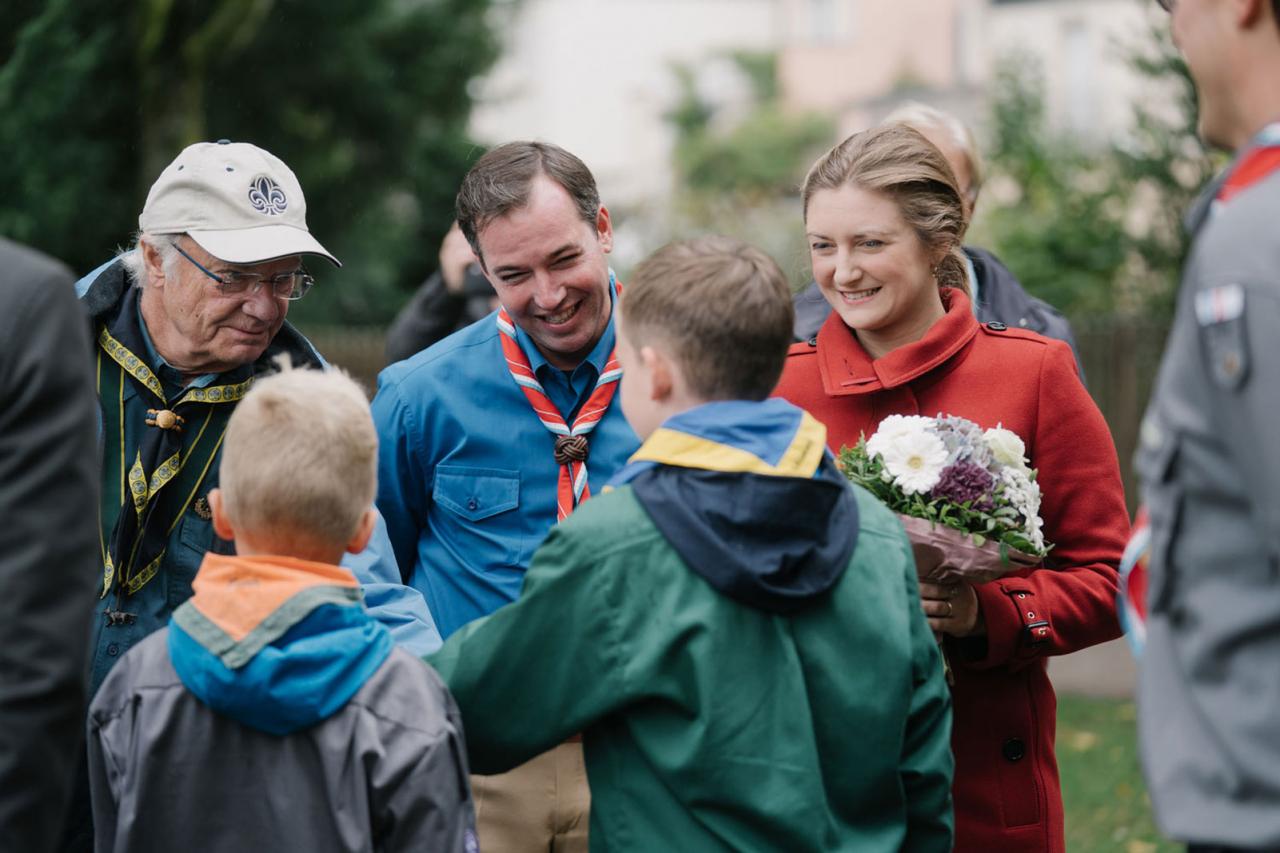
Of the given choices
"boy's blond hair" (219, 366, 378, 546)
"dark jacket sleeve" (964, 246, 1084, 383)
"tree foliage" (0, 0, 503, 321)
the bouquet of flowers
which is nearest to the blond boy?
"boy's blond hair" (219, 366, 378, 546)

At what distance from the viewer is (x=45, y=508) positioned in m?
2.33

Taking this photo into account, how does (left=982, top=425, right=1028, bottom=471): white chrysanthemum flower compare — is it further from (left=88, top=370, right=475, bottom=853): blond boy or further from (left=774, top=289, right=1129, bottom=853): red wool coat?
(left=88, top=370, right=475, bottom=853): blond boy

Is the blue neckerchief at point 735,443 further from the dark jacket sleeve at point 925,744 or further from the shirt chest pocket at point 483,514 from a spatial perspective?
the shirt chest pocket at point 483,514

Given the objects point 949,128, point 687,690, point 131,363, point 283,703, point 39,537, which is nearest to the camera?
point 39,537

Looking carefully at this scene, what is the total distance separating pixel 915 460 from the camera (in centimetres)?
318

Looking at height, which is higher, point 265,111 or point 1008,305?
point 1008,305

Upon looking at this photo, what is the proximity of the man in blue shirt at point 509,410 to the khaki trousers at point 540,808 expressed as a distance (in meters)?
0.41

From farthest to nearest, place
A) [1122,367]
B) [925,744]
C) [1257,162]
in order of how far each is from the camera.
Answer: [1122,367] → [925,744] → [1257,162]

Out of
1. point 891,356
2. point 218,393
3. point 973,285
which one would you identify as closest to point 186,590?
point 218,393

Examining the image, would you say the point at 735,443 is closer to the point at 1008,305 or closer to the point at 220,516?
the point at 220,516

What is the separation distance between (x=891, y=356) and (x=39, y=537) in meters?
2.06

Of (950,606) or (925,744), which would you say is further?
(950,606)

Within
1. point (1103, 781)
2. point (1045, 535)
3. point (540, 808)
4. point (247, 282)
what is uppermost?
point (247, 282)

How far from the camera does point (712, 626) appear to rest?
8.55ft
